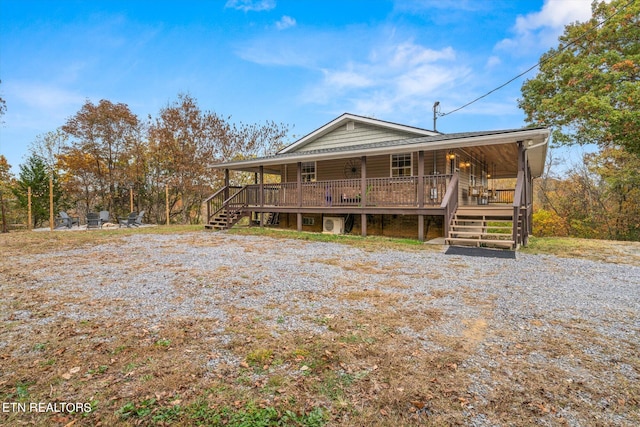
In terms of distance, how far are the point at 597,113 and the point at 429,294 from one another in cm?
1649

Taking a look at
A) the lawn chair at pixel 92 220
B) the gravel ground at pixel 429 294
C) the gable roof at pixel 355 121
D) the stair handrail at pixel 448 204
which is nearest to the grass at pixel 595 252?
the gravel ground at pixel 429 294

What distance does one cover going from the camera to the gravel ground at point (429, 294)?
9.08 feet

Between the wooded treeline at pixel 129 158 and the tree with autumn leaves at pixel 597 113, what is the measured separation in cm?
1982

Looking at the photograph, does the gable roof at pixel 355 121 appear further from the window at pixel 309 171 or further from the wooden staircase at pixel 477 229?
the wooden staircase at pixel 477 229

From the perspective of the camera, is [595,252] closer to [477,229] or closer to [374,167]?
[477,229]

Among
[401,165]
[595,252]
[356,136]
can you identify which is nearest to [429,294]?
[595,252]

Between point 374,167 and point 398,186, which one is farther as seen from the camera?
point 374,167

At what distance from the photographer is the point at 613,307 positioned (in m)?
4.12

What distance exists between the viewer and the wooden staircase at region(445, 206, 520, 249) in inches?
339

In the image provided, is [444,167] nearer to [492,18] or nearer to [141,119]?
[492,18]

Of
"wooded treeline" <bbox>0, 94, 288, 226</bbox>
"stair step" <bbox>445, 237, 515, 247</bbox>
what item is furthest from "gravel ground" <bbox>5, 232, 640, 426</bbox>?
"wooded treeline" <bbox>0, 94, 288, 226</bbox>

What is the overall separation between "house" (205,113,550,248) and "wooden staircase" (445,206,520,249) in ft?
0.10

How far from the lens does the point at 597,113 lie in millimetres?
14719

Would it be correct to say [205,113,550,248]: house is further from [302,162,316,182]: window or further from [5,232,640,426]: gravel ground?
[5,232,640,426]: gravel ground
